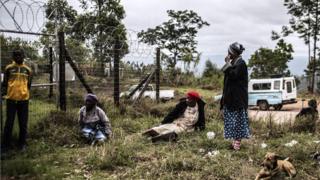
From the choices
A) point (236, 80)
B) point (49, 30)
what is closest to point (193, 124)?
point (236, 80)

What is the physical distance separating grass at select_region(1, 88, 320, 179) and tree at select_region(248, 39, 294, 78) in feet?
86.5

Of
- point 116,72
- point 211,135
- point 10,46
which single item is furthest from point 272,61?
point 10,46

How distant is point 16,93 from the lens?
795cm

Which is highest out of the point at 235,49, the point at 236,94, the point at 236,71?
the point at 235,49

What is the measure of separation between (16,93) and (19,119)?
0.47 m

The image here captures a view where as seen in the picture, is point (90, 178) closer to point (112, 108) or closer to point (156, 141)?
point (156, 141)

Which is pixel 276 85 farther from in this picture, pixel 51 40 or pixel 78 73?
pixel 51 40

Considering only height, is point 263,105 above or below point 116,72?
below

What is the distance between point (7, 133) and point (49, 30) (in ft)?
14.5

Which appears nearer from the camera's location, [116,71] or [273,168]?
[273,168]

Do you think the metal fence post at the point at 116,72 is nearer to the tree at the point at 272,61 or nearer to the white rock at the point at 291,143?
the white rock at the point at 291,143

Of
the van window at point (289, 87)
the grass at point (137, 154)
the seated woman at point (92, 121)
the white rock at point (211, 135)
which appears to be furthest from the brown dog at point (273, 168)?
the van window at point (289, 87)

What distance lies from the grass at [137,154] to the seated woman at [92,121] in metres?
0.21

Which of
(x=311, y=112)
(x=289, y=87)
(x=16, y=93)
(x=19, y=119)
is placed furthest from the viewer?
(x=289, y=87)
